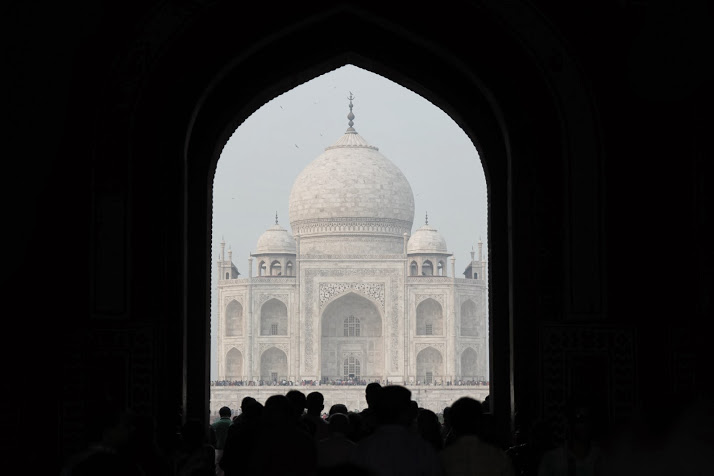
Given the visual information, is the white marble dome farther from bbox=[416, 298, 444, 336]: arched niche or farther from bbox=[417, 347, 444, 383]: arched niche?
bbox=[417, 347, 444, 383]: arched niche

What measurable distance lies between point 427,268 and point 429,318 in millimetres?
2728

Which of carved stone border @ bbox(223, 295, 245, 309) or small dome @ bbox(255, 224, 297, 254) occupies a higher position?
small dome @ bbox(255, 224, 297, 254)

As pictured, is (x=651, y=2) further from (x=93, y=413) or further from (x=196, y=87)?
(x=93, y=413)

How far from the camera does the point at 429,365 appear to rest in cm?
3709

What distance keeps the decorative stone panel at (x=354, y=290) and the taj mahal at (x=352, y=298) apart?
0.11 feet

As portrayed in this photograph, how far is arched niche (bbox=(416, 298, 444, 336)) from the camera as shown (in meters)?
36.8

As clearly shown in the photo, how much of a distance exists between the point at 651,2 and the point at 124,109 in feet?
9.31

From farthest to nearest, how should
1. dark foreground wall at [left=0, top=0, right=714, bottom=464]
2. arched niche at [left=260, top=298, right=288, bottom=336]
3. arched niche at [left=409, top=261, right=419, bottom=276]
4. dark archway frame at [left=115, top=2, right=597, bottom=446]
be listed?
arched niche at [left=409, top=261, right=419, bottom=276]
arched niche at [left=260, top=298, right=288, bottom=336]
dark archway frame at [left=115, top=2, right=597, bottom=446]
dark foreground wall at [left=0, top=0, right=714, bottom=464]

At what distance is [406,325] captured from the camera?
117 feet

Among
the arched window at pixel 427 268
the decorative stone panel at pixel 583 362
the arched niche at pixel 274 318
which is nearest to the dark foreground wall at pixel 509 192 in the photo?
the decorative stone panel at pixel 583 362

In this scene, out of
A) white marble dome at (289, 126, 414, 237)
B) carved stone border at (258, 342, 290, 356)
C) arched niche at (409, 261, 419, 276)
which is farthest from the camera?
arched niche at (409, 261, 419, 276)

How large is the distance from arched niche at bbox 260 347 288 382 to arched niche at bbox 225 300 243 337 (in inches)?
51.0

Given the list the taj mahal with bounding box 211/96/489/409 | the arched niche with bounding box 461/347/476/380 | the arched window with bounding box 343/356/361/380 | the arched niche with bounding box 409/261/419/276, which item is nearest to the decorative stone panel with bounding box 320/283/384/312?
the taj mahal with bounding box 211/96/489/409

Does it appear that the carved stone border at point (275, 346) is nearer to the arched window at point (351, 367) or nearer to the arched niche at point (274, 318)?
the arched niche at point (274, 318)
